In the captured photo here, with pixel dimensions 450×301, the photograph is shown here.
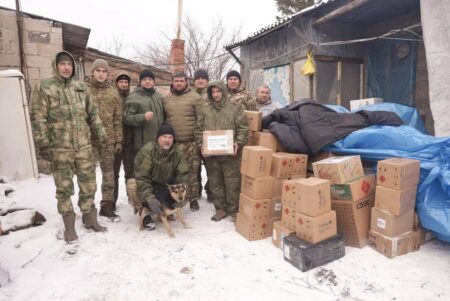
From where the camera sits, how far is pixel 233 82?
14.9 ft

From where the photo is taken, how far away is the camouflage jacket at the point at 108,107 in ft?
13.2

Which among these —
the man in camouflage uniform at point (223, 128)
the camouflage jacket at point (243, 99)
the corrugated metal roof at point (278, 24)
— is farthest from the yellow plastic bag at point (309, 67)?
the man in camouflage uniform at point (223, 128)

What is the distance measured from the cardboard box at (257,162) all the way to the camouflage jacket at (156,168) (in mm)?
838

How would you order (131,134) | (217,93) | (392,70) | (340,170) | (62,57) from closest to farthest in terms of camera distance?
1. (340,170)
2. (62,57)
3. (217,93)
4. (131,134)
5. (392,70)

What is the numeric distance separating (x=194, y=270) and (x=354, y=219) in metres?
1.63

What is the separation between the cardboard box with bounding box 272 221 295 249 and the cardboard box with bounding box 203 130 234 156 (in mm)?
1045

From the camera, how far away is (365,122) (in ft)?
12.8

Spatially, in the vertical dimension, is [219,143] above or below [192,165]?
above

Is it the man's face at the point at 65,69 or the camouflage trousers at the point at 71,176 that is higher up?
the man's face at the point at 65,69

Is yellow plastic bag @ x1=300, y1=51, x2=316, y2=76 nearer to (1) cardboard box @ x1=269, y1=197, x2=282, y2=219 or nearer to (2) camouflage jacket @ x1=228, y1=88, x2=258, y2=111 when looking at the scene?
(2) camouflage jacket @ x1=228, y1=88, x2=258, y2=111

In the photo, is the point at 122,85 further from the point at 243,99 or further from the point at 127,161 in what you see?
the point at 243,99

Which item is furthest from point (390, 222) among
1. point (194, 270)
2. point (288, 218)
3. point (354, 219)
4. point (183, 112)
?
point (183, 112)

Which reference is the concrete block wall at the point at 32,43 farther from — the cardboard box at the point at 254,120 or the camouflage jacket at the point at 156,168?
the cardboard box at the point at 254,120

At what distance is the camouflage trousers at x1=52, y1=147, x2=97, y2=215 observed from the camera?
3.39 meters
